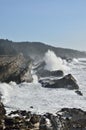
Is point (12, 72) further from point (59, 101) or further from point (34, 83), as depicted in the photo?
point (59, 101)

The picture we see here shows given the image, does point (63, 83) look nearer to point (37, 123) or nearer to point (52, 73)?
point (52, 73)

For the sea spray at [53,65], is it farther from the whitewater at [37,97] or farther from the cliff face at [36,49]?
the cliff face at [36,49]

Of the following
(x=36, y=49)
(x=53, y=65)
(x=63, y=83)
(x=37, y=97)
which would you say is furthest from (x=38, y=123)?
(x=36, y=49)

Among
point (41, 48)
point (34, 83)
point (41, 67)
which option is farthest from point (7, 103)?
point (41, 48)

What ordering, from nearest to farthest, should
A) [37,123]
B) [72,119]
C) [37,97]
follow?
1. [37,123]
2. [72,119]
3. [37,97]

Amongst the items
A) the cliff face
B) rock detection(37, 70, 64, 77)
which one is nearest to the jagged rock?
rock detection(37, 70, 64, 77)

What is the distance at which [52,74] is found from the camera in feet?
236

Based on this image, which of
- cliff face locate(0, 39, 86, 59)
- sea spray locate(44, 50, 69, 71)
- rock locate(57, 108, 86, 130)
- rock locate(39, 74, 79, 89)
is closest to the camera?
rock locate(57, 108, 86, 130)

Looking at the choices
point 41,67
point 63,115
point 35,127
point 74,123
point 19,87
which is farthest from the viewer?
point 41,67

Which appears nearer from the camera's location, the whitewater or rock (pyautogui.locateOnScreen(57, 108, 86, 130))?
rock (pyautogui.locateOnScreen(57, 108, 86, 130))

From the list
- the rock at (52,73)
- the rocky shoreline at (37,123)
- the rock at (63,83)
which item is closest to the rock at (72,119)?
the rocky shoreline at (37,123)

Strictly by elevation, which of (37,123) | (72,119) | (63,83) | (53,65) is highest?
(53,65)

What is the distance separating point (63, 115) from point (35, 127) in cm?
1103

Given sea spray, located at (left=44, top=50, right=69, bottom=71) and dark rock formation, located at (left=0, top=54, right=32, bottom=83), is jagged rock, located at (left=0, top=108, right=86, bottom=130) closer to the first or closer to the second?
dark rock formation, located at (left=0, top=54, right=32, bottom=83)
